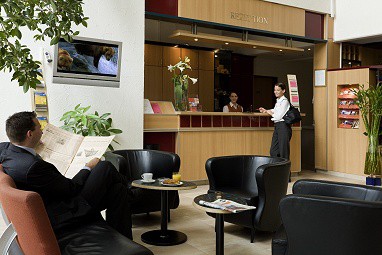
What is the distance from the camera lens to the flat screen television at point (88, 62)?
577 centimetres

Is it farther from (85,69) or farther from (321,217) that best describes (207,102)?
(321,217)

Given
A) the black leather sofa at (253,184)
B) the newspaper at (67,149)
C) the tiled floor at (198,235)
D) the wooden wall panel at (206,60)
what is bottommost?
the tiled floor at (198,235)

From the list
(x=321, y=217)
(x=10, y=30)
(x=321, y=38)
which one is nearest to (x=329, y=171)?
(x=321, y=38)

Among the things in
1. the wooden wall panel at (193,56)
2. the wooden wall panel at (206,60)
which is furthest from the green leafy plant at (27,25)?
the wooden wall panel at (206,60)

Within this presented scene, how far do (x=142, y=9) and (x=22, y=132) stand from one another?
4.15 meters

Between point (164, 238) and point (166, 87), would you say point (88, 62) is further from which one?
point (166, 87)

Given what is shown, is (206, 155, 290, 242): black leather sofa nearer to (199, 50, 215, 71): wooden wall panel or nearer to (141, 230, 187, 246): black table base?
(141, 230, 187, 246): black table base

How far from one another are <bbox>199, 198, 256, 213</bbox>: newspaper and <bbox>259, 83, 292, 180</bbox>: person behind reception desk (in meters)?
4.08

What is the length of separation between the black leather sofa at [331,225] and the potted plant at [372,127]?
215 inches

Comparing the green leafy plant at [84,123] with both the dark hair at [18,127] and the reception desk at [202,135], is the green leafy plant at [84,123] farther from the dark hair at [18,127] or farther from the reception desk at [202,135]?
the dark hair at [18,127]

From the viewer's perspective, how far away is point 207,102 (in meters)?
11.9

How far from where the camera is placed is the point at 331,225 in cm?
232

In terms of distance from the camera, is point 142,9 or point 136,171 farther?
point 142,9

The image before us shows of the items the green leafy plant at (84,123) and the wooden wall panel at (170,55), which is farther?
the wooden wall panel at (170,55)
